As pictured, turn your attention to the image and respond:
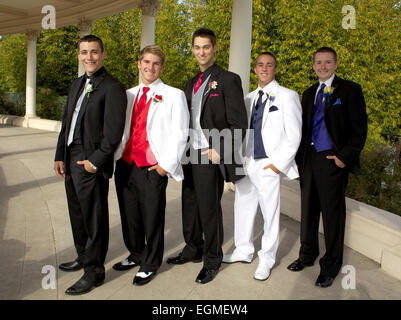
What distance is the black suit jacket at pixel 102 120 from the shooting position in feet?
11.6

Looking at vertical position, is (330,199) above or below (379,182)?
above

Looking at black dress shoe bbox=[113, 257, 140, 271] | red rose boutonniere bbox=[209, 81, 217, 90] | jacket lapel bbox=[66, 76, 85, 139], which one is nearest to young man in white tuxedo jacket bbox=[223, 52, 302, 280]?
red rose boutonniere bbox=[209, 81, 217, 90]

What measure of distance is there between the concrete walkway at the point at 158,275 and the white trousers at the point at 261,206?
0.75 ft

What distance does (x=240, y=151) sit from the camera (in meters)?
4.07

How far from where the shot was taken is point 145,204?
3898mm

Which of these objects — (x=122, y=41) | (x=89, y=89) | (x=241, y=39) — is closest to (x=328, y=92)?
(x=89, y=89)

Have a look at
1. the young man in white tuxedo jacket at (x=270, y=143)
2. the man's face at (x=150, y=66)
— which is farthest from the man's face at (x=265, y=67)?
the man's face at (x=150, y=66)

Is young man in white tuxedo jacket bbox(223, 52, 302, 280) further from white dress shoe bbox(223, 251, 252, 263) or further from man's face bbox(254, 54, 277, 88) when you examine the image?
white dress shoe bbox(223, 251, 252, 263)

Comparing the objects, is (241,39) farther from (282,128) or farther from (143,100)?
(143,100)

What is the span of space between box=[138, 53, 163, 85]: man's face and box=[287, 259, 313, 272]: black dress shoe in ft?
8.44

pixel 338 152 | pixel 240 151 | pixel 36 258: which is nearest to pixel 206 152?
pixel 240 151

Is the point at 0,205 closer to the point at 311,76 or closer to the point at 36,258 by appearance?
the point at 36,258

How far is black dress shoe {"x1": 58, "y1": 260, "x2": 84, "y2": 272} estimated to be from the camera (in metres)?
4.11

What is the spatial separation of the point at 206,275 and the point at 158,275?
0.52m
